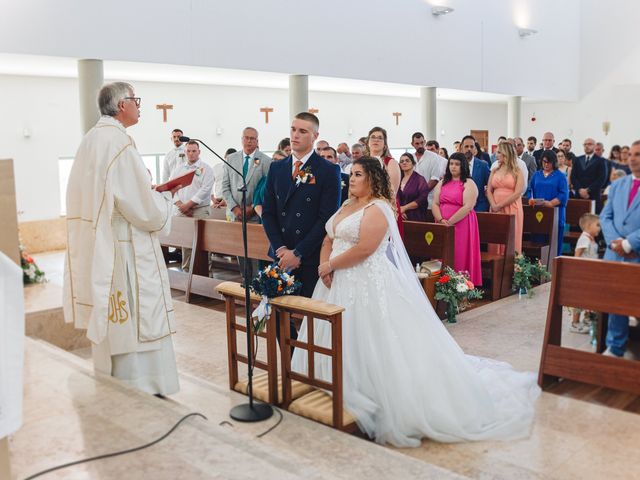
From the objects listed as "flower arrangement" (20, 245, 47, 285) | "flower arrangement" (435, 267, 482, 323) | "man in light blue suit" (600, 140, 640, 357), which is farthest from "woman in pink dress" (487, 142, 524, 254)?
"flower arrangement" (20, 245, 47, 285)

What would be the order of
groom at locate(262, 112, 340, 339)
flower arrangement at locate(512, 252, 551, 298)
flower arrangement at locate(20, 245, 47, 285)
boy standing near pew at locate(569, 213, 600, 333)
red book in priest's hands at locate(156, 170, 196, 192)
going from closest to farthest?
red book in priest's hands at locate(156, 170, 196, 192), groom at locate(262, 112, 340, 339), boy standing near pew at locate(569, 213, 600, 333), flower arrangement at locate(20, 245, 47, 285), flower arrangement at locate(512, 252, 551, 298)

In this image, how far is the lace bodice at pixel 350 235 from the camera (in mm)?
3934

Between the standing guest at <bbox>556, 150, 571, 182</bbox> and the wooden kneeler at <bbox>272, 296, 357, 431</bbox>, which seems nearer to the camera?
the wooden kneeler at <bbox>272, 296, 357, 431</bbox>

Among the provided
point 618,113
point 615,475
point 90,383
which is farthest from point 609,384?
point 618,113

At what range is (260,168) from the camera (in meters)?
6.85

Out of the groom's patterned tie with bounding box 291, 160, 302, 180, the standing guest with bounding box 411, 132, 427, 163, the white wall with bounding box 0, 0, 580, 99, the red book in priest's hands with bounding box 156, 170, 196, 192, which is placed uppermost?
the white wall with bounding box 0, 0, 580, 99

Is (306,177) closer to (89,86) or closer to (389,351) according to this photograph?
(389,351)

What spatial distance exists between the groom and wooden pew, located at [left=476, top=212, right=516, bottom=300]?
10.3 ft

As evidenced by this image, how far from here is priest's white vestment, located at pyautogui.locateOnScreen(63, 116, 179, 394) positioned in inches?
144

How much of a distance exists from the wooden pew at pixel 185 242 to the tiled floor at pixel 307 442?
88.9 inches

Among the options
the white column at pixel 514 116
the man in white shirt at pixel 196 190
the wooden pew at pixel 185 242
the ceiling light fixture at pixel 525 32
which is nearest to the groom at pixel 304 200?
the wooden pew at pixel 185 242

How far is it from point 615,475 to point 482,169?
585 centimetres

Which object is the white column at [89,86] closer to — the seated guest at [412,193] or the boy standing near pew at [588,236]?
the seated guest at [412,193]

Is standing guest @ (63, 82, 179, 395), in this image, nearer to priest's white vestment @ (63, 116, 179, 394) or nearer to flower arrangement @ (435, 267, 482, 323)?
priest's white vestment @ (63, 116, 179, 394)
